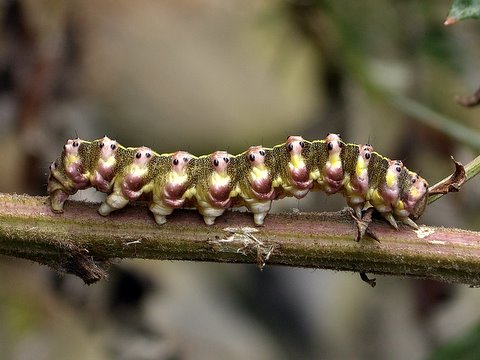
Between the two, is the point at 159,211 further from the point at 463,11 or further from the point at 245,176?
the point at 463,11

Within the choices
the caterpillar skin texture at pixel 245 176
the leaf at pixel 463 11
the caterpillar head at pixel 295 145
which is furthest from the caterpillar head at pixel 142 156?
Answer: the leaf at pixel 463 11

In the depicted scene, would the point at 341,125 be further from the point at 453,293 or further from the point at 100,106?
the point at 100,106

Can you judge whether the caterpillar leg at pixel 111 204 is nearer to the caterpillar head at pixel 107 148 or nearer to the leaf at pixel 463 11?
the caterpillar head at pixel 107 148

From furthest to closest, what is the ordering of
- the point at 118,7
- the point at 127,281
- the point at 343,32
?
the point at 118,7, the point at 127,281, the point at 343,32

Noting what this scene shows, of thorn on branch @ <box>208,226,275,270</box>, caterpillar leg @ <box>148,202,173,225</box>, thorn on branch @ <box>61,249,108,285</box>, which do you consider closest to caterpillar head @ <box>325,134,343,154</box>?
thorn on branch @ <box>208,226,275,270</box>

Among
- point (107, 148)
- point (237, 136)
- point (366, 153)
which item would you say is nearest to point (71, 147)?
point (107, 148)

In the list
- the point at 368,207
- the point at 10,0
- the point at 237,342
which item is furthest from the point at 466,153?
the point at 10,0
